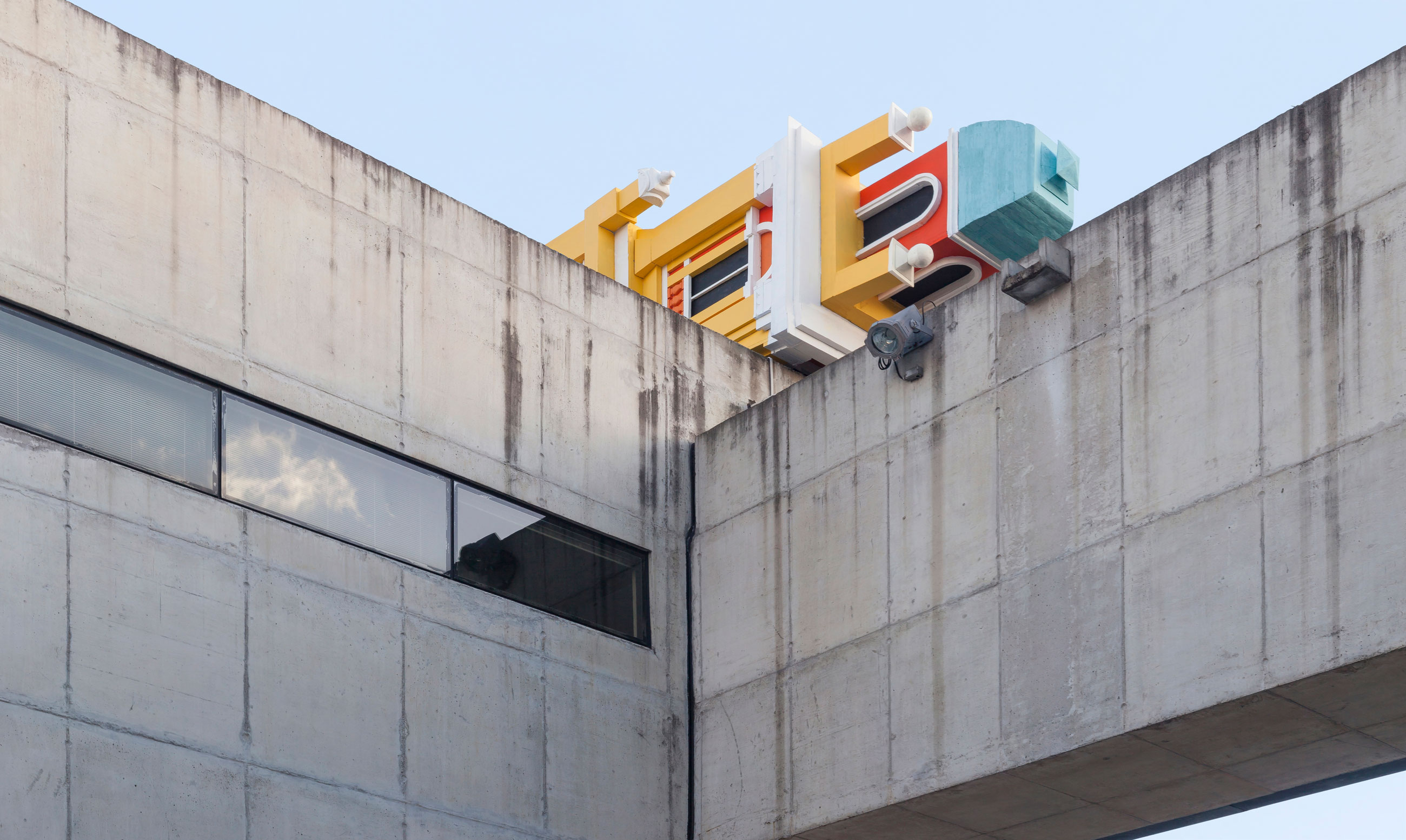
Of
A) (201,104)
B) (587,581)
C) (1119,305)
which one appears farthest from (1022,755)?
(201,104)

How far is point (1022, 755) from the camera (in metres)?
14.5

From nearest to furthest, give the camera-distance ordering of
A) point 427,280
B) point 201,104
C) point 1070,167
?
point 201,104
point 427,280
point 1070,167

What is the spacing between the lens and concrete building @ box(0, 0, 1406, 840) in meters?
13.2

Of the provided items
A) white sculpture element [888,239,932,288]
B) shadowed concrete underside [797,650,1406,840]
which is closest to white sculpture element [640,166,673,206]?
white sculpture element [888,239,932,288]

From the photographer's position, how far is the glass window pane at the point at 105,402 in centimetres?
1357

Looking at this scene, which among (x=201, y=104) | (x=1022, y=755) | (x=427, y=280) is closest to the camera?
(x=1022, y=755)

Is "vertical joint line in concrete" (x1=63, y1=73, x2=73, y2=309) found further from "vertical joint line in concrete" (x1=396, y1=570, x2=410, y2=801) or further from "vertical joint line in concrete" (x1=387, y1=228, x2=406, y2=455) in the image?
"vertical joint line in concrete" (x1=396, y1=570, x2=410, y2=801)

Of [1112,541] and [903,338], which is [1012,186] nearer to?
[903,338]

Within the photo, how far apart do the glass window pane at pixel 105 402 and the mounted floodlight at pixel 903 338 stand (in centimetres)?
611

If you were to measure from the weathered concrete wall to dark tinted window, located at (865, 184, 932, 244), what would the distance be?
11.9 m

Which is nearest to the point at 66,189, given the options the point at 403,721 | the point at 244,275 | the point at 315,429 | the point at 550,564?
the point at 244,275

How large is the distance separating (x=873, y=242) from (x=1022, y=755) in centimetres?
1703

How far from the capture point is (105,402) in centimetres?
1408

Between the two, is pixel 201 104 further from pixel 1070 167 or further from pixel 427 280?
pixel 1070 167
